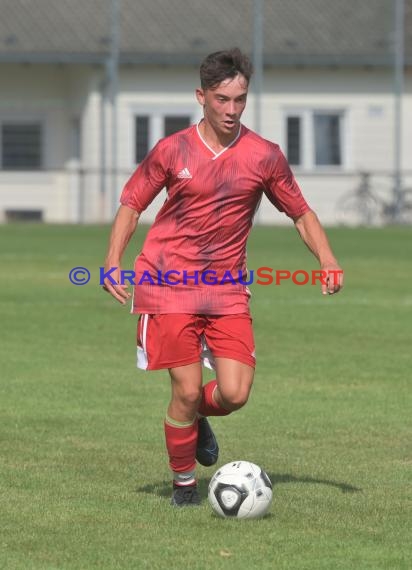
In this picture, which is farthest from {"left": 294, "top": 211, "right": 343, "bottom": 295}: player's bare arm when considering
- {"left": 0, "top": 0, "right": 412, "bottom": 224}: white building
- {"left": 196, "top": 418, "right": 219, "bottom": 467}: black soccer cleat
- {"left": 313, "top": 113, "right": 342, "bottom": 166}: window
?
{"left": 313, "top": 113, "right": 342, "bottom": 166}: window

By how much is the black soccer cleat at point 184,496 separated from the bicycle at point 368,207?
35.2 metres

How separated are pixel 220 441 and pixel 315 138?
36.9m

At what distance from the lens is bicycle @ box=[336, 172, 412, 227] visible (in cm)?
4281

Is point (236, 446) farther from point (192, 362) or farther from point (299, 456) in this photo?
point (192, 362)

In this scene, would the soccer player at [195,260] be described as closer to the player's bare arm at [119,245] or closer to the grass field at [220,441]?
the player's bare arm at [119,245]

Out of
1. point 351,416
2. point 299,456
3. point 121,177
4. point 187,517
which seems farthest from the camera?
point 121,177

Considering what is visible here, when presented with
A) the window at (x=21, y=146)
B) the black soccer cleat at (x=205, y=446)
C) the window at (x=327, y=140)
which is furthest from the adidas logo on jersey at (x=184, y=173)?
the window at (x=21, y=146)

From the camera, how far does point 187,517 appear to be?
24.1 feet

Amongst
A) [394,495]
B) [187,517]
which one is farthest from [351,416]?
[187,517]

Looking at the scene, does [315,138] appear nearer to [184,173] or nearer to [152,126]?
[152,126]

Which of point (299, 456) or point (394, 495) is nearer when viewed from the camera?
point (394, 495)

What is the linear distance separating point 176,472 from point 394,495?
1141 millimetres

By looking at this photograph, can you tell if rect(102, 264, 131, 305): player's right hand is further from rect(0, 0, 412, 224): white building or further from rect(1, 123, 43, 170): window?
rect(1, 123, 43, 170): window

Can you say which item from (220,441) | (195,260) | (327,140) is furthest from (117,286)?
(327,140)
